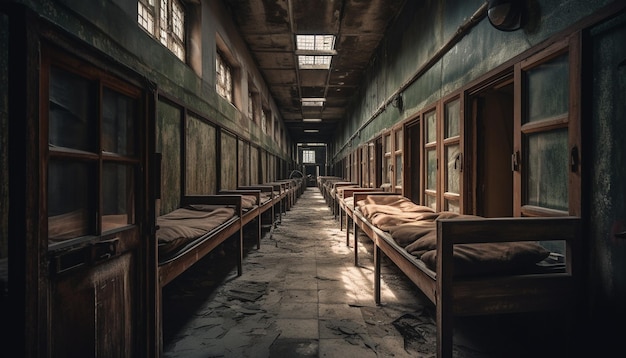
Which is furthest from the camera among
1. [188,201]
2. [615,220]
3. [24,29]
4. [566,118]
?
[188,201]

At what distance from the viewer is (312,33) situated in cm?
793

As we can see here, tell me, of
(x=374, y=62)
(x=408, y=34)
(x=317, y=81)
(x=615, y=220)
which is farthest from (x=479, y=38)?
(x=317, y=81)

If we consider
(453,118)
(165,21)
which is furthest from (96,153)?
(453,118)

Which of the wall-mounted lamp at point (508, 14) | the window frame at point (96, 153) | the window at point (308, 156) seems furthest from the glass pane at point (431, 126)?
the window at point (308, 156)

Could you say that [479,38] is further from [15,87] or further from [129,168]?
[15,87]

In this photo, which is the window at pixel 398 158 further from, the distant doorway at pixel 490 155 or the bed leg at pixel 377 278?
the bed leg at pixel 377 278

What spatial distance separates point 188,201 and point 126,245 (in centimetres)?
297

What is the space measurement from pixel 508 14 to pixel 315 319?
3.26 meters

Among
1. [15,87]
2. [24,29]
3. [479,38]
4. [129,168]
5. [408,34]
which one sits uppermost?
[408,34]

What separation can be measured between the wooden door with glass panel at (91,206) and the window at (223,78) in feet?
18.7

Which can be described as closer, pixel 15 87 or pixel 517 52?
pixel 15 87

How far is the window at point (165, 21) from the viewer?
4.20m

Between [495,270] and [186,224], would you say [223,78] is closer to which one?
[186,224]

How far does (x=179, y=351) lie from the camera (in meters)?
2.54
